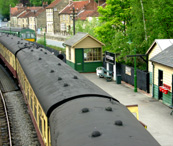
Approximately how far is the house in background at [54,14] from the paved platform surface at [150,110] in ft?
248

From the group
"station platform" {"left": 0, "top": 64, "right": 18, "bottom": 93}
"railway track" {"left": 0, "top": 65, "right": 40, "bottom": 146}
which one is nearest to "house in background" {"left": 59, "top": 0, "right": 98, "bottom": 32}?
"station platform" {"left": 0, "top": 64, "right": 18, "bottom": 93}

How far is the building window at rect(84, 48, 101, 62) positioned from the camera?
32.1 meters

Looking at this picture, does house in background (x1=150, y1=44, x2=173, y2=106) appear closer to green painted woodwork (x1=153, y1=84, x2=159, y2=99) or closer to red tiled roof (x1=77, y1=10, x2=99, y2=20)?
green painted woodwork (x1=153, y1=84, x2=159, y2=99)

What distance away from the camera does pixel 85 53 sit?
32031mm

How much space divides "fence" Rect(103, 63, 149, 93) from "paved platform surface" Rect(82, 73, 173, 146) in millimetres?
467

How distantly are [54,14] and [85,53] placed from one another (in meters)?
71.6

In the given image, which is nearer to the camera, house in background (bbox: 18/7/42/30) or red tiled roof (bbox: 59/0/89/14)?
red tiled roof (bbox: 59/0/89/14)

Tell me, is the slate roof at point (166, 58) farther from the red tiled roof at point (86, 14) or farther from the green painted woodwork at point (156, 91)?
the red tiled roof at point (86, 14)

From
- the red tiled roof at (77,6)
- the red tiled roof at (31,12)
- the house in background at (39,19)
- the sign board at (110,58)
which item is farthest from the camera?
the red tiled roof at (31,12)

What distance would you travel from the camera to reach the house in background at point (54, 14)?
100875 mm

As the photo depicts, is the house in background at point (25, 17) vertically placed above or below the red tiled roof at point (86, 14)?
above

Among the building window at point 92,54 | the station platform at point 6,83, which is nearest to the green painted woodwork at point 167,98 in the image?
the station platform at point 6,83

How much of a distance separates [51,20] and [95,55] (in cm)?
7336

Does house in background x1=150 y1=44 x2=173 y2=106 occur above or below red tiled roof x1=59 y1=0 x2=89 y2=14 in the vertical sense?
below
